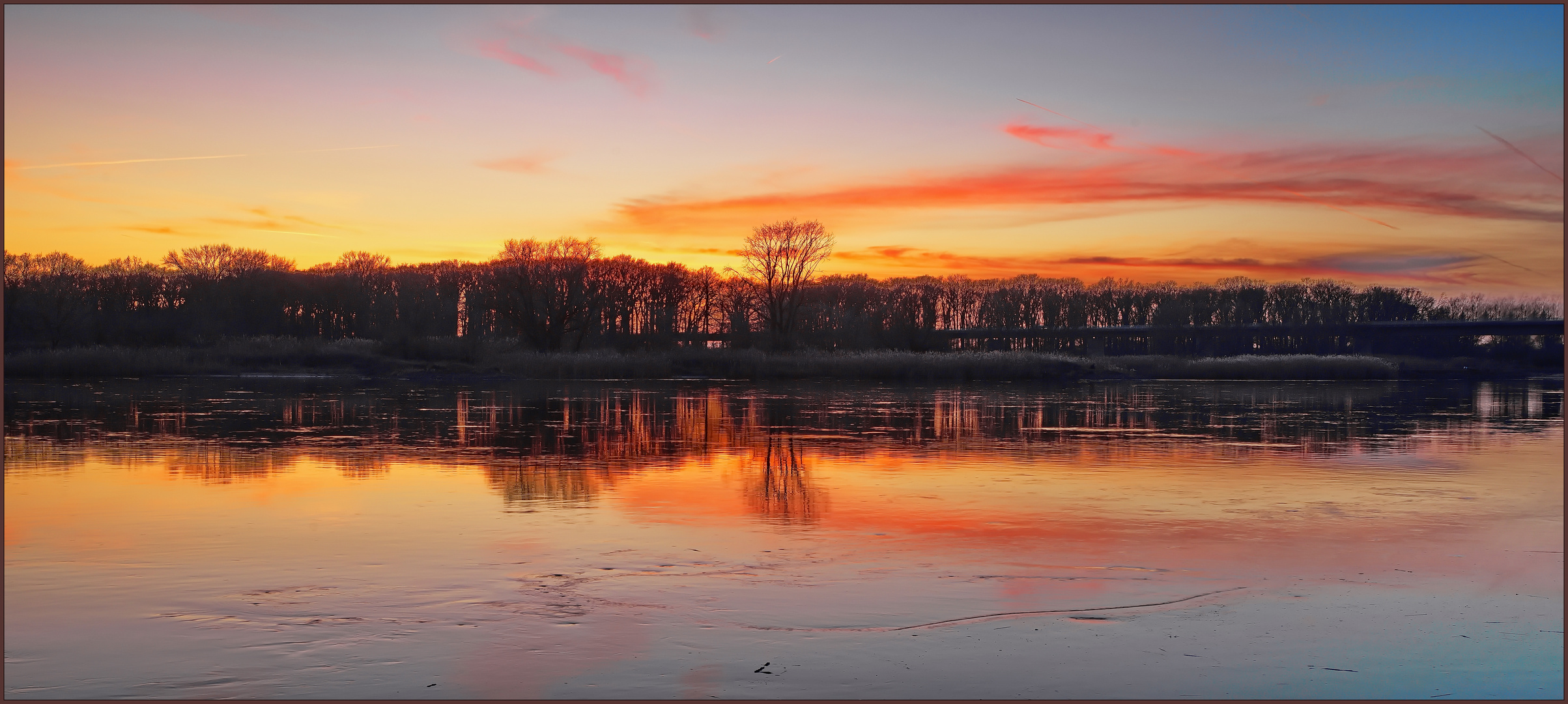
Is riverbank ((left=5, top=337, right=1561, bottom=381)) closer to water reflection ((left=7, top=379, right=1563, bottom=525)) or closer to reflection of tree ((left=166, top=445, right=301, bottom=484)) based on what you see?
water reflection ((left=7, top=379, right=1563, bottom=525))

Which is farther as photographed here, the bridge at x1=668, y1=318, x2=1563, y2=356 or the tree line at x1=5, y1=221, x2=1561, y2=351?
the bridge at x1=668, y1=318, x2=1563, y2=356

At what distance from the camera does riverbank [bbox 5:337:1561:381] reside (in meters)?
50.6

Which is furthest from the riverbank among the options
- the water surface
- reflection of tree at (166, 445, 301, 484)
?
reflection of tree at (166, 445, 301, 484)

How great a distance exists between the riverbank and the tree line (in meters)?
5.32

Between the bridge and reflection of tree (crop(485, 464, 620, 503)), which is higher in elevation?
the bridge

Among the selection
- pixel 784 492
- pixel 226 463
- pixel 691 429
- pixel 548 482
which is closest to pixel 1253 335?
pixel 691 429

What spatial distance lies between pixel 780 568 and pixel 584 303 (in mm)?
61789

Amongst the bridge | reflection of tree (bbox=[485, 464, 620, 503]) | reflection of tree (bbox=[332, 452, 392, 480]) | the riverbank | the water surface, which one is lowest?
the water surface

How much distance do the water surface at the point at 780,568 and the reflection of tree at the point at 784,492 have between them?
3.0 inches

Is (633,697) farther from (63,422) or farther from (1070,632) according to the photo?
(63,422)

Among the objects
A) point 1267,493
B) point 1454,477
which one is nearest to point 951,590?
point 1267,493

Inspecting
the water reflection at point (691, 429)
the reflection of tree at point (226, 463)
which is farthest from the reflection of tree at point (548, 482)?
the reflection of tree at point (226, 463)

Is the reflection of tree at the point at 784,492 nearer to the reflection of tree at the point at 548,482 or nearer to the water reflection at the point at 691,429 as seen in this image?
the water reflection at the point at 691,429

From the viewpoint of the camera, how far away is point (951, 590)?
7.57 metres
